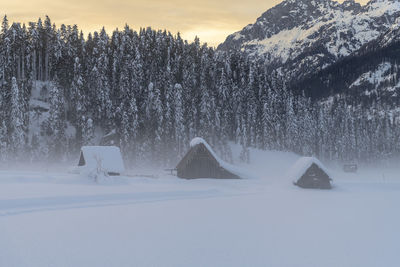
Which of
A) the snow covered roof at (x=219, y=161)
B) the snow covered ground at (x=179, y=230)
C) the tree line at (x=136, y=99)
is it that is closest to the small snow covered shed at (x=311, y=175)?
the snow covered roof at (x=219, y=161)

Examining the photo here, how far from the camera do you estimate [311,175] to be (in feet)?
121

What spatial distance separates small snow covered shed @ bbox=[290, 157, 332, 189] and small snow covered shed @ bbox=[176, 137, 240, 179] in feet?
22.6

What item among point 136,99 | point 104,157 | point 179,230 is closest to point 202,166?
point 104,157

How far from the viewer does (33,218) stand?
1688cm

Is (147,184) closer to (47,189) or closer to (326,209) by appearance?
(47,189)

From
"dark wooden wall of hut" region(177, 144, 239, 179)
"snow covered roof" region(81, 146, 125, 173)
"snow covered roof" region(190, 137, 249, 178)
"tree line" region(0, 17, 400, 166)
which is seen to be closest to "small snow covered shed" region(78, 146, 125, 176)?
"snow covered roof" region(81, 146, 125, 173)

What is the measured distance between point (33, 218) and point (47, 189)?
30.8 feet

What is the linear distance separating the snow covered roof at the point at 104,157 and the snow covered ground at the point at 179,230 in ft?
30.5

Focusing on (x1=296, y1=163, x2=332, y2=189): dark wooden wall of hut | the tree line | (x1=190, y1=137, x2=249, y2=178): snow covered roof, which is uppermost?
the tree line

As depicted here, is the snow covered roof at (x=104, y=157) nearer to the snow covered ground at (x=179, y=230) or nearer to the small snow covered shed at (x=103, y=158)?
the small snow covered shed at (x=103, y=158)

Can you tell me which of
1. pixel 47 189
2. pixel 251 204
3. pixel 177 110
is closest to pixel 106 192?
pixel 47 189

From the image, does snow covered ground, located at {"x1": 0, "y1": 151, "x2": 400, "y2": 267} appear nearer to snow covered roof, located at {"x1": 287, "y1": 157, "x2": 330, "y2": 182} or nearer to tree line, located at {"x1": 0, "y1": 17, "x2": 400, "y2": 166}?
snow covered roof, located at {"x1": 287, "y1": 157, "x2": 330, "y2": 182}

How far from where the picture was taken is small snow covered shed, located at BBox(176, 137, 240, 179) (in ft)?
131

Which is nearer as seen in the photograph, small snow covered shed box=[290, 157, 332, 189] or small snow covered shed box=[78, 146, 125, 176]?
small snow covered shed box=[290, 157, 332, 189]
